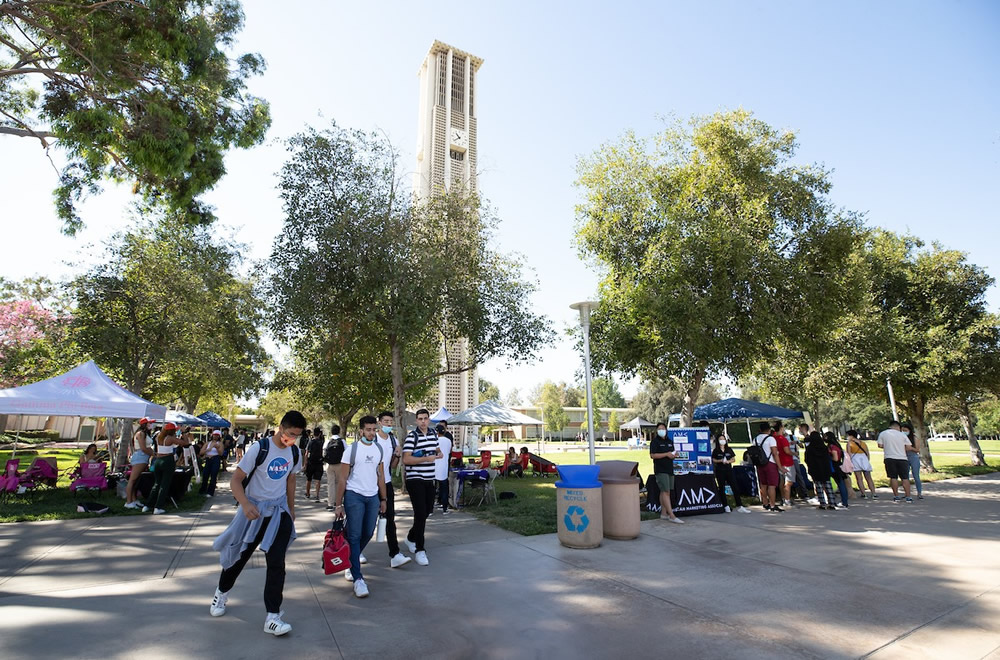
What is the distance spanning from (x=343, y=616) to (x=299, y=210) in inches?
468

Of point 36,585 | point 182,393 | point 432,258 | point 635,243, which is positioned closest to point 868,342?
point 635,243

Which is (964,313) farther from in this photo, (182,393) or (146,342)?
(182,393)

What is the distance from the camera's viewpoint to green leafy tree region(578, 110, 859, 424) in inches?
458

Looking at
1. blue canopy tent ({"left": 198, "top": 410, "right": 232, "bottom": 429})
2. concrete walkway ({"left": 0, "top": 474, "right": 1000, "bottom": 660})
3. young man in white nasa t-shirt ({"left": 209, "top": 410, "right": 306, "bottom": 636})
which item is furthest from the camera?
blue canopy tent ({"left": 198, "top": 410, "right": 232, "bottom": 429})

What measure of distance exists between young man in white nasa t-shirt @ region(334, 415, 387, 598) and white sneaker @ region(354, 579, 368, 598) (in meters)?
0.04

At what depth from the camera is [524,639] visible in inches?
157

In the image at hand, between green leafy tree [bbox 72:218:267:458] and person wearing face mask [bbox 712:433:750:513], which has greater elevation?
green leafy tree [bbox 72:218:267:458]

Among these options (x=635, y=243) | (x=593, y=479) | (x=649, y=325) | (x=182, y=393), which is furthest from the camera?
(x=182, y=393)

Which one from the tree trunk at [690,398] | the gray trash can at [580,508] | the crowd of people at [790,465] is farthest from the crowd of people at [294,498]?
the tree trunk at [690,398]

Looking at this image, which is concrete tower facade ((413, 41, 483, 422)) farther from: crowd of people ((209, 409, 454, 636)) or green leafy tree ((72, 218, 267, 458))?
crowd of people ((209, 409, 454, 636))

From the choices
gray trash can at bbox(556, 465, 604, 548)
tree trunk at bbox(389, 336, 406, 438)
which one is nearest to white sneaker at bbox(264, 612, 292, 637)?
gray trash can at bbox(556, 465, 604, 548)

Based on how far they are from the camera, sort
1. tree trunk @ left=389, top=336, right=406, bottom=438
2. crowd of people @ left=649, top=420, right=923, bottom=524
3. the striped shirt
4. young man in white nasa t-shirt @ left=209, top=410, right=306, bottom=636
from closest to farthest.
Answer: young man in white nasa t-shirt @ left=209, top=410, right=306, bottom=636, the striped shirt, crowd of people @ left=649, top=420, right=923, bottom=524, tree trunk @ left=389, top=336, right=406, bottom=438

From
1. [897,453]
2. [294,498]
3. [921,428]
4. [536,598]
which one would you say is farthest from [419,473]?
[921,428]

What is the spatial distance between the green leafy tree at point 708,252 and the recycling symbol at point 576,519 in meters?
5.58
